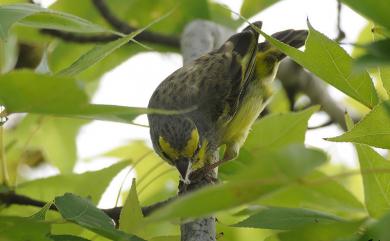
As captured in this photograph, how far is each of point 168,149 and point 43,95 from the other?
7.66 ft

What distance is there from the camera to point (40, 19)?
7.36 ft

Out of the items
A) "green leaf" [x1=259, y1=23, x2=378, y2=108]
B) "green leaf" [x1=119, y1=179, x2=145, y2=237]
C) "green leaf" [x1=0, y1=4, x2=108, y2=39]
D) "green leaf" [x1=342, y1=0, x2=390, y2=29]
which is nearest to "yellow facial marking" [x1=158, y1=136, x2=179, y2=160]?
"green leaf" [x1=0, y1=4, x2=108, y2=39]

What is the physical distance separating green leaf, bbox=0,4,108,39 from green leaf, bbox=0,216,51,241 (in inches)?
18.1

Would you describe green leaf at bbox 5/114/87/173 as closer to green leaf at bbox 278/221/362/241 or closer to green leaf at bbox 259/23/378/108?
green leaf at bbox 259/23/378/108

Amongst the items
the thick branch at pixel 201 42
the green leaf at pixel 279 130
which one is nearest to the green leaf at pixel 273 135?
the green leaf at pixel 279 130

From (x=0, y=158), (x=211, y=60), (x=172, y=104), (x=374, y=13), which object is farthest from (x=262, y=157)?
(x=211, y=60)

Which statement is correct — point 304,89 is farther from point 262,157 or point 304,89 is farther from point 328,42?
point 262,157

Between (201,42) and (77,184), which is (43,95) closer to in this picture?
(77,184)

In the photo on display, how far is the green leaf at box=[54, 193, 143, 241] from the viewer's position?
182cm

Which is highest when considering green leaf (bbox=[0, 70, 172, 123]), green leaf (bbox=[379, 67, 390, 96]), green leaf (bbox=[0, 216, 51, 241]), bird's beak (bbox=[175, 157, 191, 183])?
bird's beak (bbox=[175, 157, 191, 183])

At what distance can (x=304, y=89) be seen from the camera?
4.44 m

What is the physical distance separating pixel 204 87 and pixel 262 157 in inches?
127

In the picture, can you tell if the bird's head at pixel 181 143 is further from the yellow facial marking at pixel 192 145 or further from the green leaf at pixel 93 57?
the green leaf at pixel 93 57

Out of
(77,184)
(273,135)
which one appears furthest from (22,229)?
(273,135)
